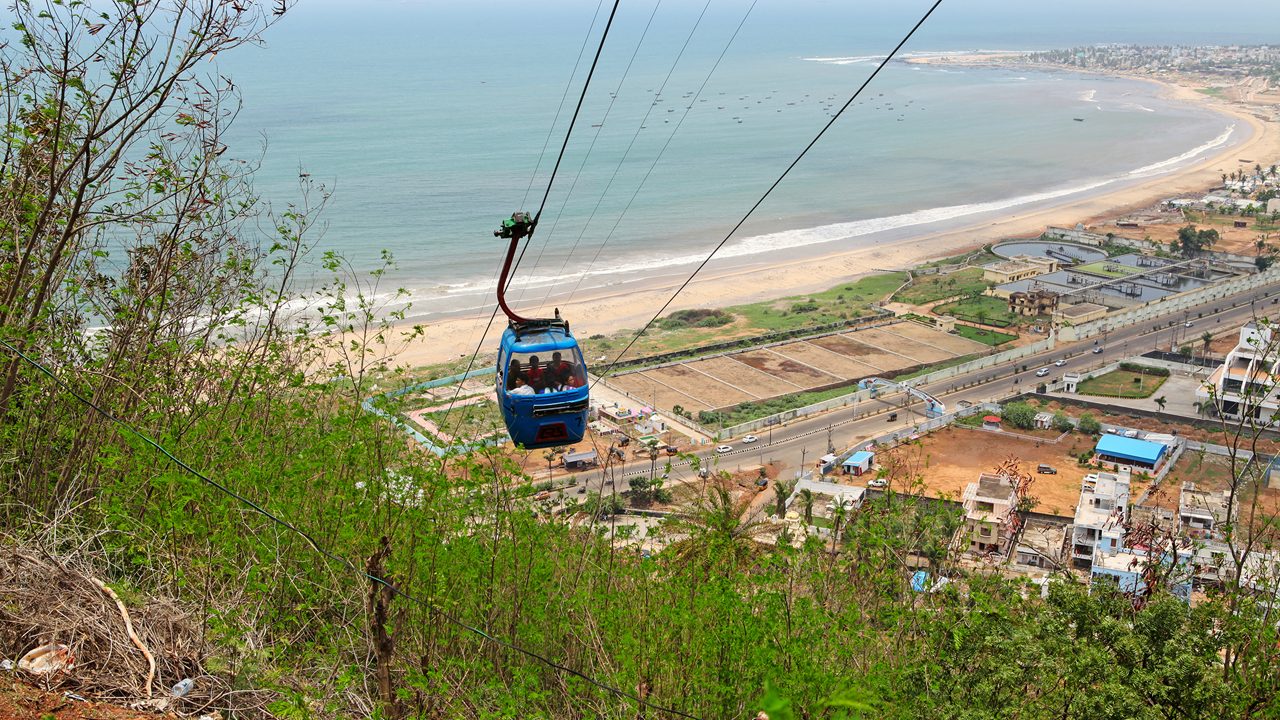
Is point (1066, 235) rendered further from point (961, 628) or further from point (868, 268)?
point (961, 628)

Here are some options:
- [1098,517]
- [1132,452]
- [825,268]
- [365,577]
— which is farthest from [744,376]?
[365,577]

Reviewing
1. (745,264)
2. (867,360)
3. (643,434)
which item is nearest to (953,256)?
(745,264)

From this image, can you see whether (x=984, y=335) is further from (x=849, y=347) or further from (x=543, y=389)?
(x=543, y=389)

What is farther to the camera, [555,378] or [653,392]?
[653,392]

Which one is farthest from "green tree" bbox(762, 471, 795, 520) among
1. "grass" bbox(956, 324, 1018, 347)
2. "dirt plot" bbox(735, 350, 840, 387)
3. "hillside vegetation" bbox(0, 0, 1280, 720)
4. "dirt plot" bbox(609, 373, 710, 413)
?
"grass" bbox(956, 324, 1018, 347)

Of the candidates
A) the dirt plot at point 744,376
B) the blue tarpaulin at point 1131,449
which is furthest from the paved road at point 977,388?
the blue tarpaulin at point 1131,449

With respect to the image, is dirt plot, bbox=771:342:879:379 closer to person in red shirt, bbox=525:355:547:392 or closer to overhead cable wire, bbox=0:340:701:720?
person in red shirt, bbox=525:355:547:392
